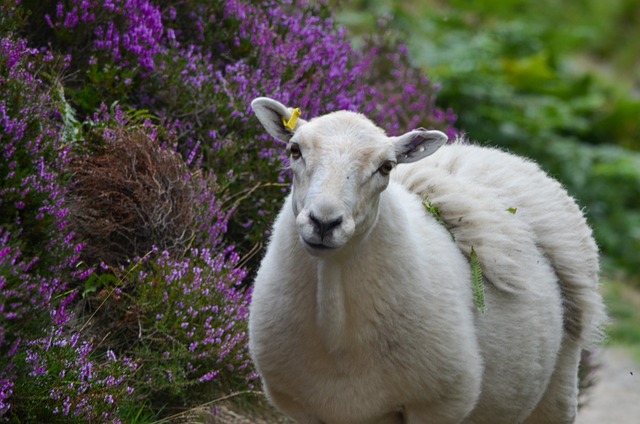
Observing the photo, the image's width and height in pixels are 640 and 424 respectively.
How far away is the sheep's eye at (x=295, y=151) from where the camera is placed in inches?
177

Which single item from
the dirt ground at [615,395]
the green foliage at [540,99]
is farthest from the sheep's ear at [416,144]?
the green foliage at [540,99]

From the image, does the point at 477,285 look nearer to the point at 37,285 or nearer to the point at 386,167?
the point at 386,167

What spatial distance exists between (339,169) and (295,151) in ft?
0.96

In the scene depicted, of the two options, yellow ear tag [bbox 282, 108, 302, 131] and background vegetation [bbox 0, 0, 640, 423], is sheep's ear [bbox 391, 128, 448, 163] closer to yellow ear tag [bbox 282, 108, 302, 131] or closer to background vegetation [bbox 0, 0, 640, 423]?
yellow ear tag [bbox 282, 108, 302, 131]

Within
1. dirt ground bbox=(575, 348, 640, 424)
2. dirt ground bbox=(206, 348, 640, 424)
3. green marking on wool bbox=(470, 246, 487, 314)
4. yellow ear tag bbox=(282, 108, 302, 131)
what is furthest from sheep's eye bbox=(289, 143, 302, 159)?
dirt ground bbox=(575, 348, 640, 424)

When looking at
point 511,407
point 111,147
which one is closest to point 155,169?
point 111,147

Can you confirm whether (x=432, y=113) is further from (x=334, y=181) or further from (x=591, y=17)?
(x=591, y=17)

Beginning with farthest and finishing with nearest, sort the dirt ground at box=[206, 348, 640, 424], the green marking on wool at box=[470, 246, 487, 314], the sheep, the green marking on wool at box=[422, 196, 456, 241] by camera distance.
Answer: the dirt ground at box=[206, 348, 640, 424]
the green marking on wool at box=[422, 196, 456, 241]
the green marking on wool at box=[470, 246, 487, 314]
the sheep

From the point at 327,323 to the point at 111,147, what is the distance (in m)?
1.87

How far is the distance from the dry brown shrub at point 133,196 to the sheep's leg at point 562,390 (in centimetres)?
217

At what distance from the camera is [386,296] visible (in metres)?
4.67

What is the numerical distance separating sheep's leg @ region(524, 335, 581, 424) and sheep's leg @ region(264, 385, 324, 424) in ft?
5.45

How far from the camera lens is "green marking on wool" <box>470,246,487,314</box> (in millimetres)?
5039

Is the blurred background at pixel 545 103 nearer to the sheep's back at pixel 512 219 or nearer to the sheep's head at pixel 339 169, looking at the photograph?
the sheep's back at pixel 512 219
